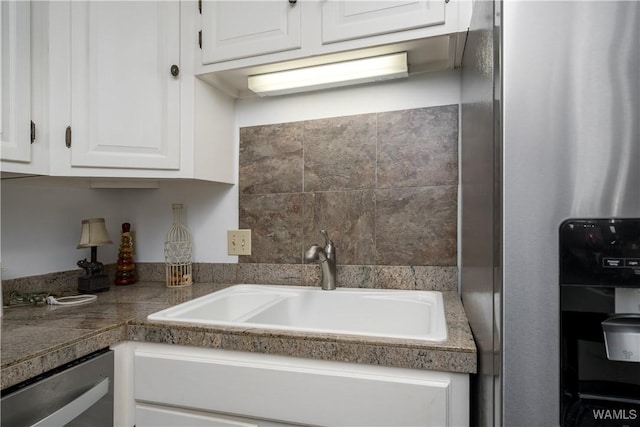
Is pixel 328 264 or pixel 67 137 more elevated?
pixel 67 137

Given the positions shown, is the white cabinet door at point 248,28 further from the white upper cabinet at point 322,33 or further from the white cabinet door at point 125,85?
the white cabinet door at point 125,85

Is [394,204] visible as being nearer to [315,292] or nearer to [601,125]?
[315,292]

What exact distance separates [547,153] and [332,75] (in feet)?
3.03

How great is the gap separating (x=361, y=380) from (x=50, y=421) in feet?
2.16

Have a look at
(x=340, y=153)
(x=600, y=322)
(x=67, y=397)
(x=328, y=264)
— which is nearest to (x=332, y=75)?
(x=340, y=153)

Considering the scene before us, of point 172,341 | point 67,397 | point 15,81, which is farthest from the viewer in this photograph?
point 15,81

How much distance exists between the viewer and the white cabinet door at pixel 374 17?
99cm

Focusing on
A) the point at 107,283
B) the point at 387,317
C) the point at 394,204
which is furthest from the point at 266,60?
the point at 107,283

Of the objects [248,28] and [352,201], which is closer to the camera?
[248,28]

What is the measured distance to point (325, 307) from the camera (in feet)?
4.12

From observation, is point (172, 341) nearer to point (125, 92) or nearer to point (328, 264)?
point (328, 264)

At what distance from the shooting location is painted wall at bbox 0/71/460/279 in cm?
125

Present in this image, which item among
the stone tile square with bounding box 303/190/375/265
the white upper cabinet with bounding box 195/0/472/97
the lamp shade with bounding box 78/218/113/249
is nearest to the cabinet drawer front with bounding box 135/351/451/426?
the stone tile square with bounding box 303/190/375/265

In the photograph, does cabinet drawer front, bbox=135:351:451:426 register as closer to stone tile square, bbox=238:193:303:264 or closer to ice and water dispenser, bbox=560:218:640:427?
ice and water dispenser, bbox=560:218:640:427
